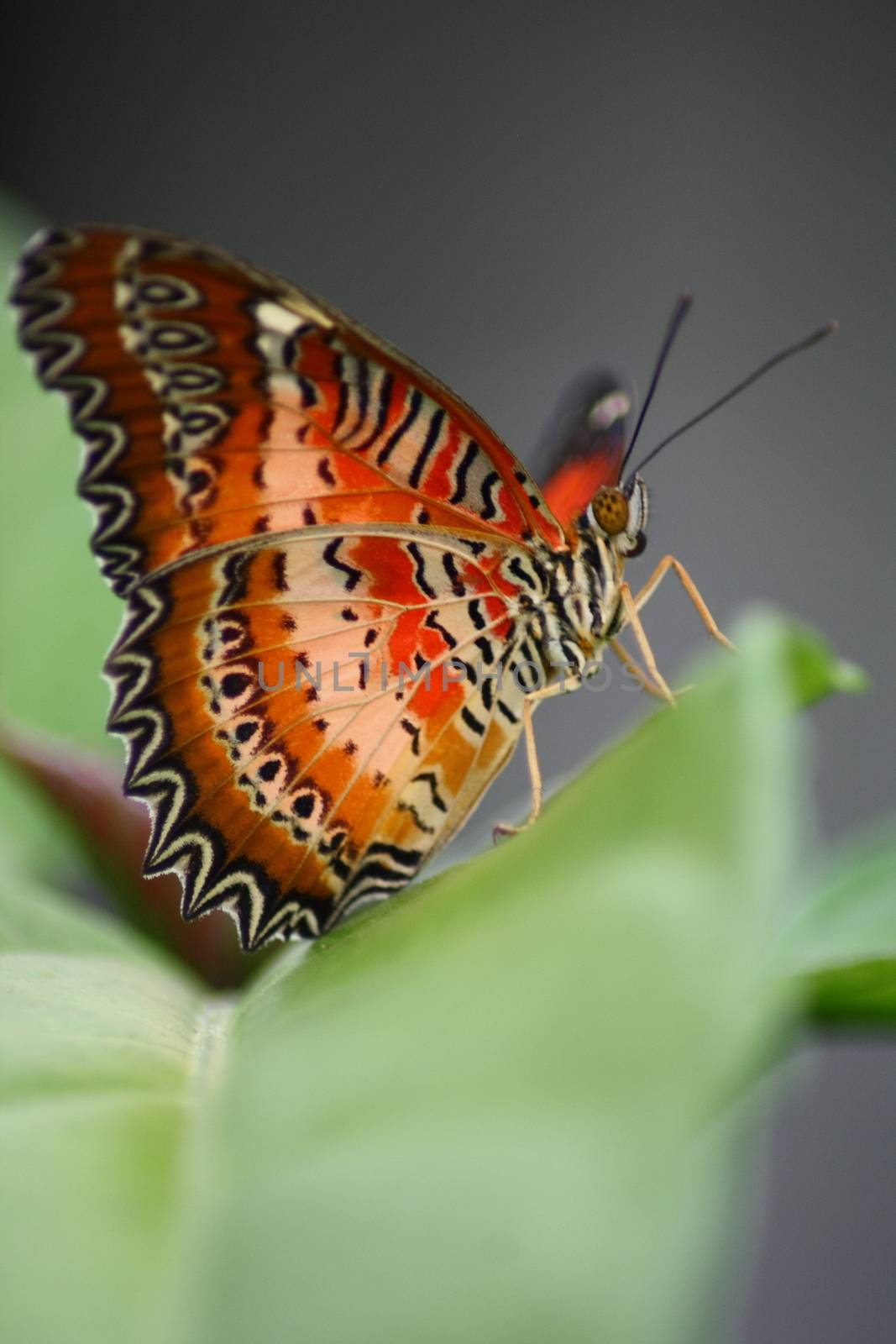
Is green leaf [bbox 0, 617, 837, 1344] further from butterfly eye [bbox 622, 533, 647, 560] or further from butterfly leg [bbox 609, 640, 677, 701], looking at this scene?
butterfly eye [bbox 622, 533, 647, 560]

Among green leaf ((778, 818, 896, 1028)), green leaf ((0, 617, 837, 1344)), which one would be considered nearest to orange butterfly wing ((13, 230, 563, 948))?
green leaf ((778, 818, 896, 1028))

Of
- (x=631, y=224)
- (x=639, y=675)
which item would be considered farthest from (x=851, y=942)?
(x=631, y=224)

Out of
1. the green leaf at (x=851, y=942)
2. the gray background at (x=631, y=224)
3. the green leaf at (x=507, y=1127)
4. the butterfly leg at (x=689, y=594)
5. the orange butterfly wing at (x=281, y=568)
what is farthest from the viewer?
the gray background at (x=631, y=224)

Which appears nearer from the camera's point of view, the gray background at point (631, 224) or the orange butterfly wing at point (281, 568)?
the orange butterfly wing at point (281, 568)

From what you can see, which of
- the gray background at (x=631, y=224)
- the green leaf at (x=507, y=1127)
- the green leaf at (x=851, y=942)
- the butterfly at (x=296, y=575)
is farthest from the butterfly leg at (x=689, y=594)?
the gray background at (x=631, y=224)

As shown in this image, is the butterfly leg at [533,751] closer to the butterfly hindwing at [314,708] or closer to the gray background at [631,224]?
the butterfly hindwing at [314,708]

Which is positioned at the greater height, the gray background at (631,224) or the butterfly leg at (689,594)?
the gray background at (631,224)

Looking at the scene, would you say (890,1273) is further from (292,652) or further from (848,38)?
(848,38)

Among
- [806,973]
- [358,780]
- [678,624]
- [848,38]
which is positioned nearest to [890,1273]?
[678,624]
